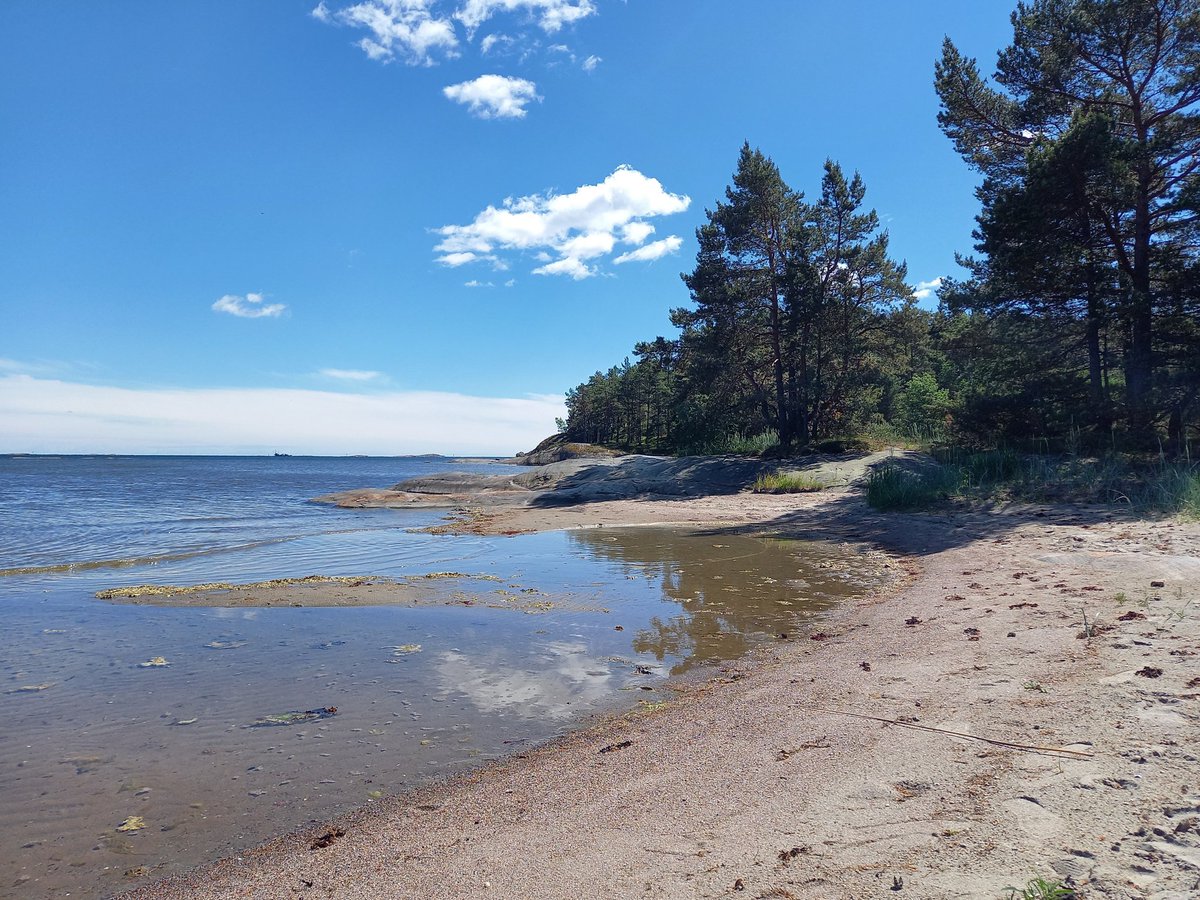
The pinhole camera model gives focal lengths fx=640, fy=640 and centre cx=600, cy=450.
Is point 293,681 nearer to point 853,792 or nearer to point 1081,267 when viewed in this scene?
point 853,792

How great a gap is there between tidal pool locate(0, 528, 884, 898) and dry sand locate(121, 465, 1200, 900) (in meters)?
0.49

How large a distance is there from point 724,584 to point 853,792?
22.7 feet

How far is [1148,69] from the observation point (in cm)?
1602

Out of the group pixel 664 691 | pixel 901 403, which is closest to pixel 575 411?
pixel 901 403

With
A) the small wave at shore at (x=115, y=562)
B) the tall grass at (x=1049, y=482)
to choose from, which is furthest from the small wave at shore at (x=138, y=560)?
the tall grass at (x=1049, y=482)

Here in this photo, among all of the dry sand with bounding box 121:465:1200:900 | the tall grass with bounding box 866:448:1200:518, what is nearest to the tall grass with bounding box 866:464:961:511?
the tall grass with bounding box 866:448:1200:518

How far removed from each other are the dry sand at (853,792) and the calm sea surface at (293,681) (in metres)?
0.55

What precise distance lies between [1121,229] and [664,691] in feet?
62.6

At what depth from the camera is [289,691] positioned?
5695mm

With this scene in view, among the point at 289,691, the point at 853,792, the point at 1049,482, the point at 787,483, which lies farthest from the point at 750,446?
the point at 853,792

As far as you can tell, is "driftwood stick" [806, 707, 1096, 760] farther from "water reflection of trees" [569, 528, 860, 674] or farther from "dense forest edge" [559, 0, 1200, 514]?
"dense forest edge" [559, 0, 1200, 514]

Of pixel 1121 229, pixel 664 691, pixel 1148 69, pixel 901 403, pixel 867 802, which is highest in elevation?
pixel 1148 69

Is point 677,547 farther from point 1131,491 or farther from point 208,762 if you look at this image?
point 208,762

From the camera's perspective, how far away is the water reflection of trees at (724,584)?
7082 mm
